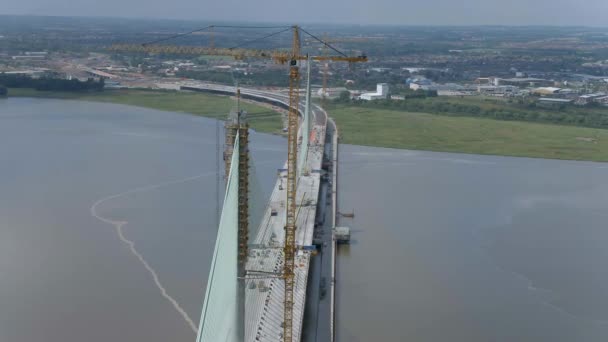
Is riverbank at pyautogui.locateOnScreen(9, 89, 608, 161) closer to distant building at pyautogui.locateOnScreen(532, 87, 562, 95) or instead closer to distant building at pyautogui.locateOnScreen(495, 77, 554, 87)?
distant building at pyautogui.locateOnScreen(532, 87, 562, 95)

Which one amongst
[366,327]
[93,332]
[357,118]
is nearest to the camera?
[93,332]

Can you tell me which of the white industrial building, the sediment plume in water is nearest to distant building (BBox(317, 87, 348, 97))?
the white industrial building

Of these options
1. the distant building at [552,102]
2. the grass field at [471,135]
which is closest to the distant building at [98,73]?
the grass field at [471,135]

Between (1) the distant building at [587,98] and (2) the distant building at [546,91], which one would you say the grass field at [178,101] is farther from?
(2) the distant building at [546,91]

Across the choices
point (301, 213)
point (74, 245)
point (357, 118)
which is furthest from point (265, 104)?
point (74, 245)

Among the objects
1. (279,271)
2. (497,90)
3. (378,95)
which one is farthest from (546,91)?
(279,271)

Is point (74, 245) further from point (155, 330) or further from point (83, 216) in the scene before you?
point (155, 330)
